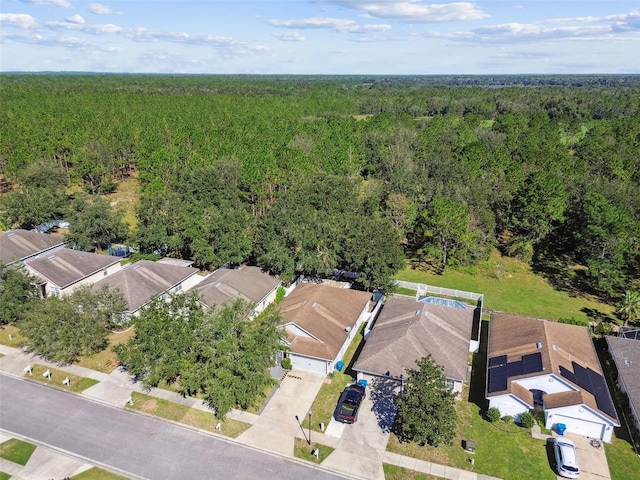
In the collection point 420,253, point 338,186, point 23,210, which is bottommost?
point 420,253

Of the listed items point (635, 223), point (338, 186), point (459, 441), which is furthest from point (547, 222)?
point (459, 441)

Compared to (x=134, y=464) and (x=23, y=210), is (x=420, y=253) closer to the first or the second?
(x=134, y=464)

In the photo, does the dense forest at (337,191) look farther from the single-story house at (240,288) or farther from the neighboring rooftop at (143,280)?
the neighboring rooftop at (143,280)

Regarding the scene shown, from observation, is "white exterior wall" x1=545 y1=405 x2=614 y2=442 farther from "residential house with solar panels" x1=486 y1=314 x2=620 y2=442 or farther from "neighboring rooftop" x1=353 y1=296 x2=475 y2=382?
"neighboring rooftop" x1=353 y1=296 x2=475 y2=382

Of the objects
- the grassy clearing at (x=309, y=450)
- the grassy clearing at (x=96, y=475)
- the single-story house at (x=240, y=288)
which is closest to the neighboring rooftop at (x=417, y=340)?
the grassy clearing at (x=309, y=450)

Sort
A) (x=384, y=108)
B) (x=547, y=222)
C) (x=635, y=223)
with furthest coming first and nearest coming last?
(x=384, y=108)
(x=547, y=222)
(x=635, y=223)

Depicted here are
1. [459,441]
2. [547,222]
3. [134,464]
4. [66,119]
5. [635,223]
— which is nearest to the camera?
[134,464]
